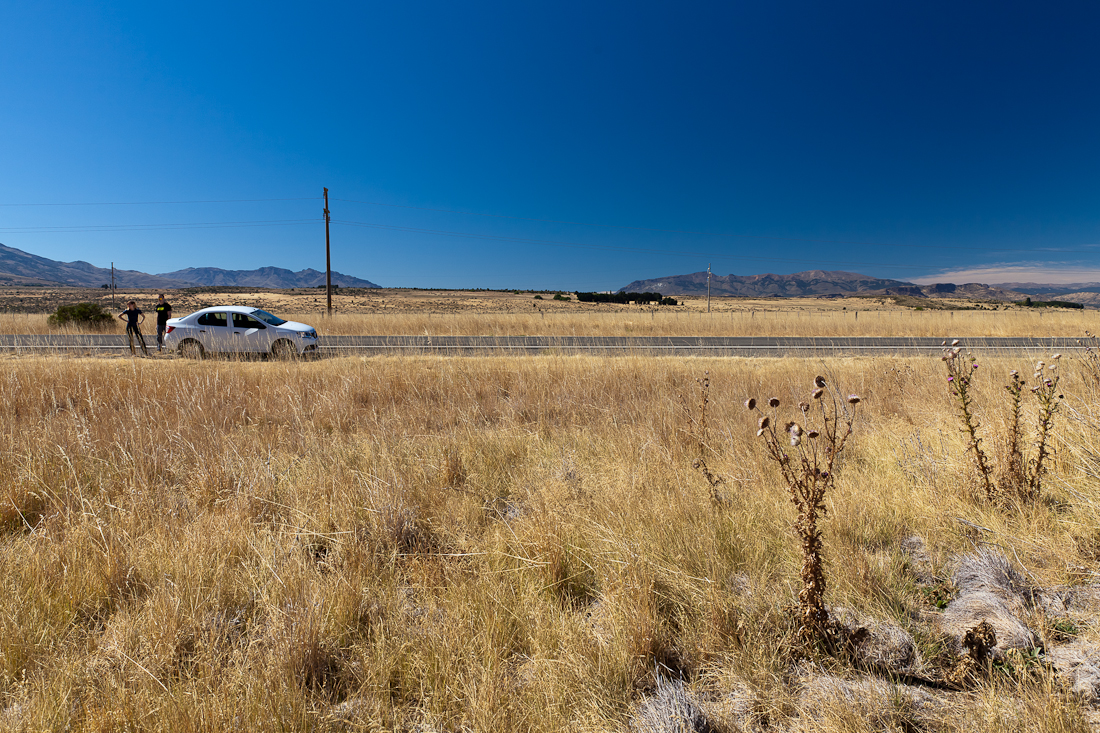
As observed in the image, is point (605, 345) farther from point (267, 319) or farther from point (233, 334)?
point (233, 334)

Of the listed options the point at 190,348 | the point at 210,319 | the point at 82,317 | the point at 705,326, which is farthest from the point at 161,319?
the point at 705,326

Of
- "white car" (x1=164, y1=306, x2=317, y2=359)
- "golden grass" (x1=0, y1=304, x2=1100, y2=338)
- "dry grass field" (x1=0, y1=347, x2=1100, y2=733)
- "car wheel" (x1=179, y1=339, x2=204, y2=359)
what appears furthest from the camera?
"golden grass" (x1=0, y1=304, x2=1100, y2=338)

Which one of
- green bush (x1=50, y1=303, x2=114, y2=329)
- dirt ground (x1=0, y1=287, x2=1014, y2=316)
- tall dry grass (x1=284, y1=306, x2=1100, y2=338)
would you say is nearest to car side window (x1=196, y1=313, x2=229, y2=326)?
tall dry grass (x1=284, y1=306, x2=1100, y2=338)

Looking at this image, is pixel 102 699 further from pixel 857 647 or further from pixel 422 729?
pixel 857 647

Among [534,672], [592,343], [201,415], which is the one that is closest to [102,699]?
[534,672]

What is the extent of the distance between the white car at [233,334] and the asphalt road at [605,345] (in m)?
1.04

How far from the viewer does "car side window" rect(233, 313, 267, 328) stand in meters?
15.6

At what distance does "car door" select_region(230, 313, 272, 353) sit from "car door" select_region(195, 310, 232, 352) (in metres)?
0.24

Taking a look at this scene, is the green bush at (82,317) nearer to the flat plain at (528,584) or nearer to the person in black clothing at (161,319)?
the person in black clothing at (161,319)

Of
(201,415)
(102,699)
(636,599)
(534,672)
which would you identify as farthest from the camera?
(201,415)

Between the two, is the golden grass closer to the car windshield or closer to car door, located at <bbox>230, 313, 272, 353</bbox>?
the car windshield

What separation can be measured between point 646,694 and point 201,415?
656 cm

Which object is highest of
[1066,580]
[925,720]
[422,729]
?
[1066,580]

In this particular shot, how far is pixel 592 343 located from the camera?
18.2 m
